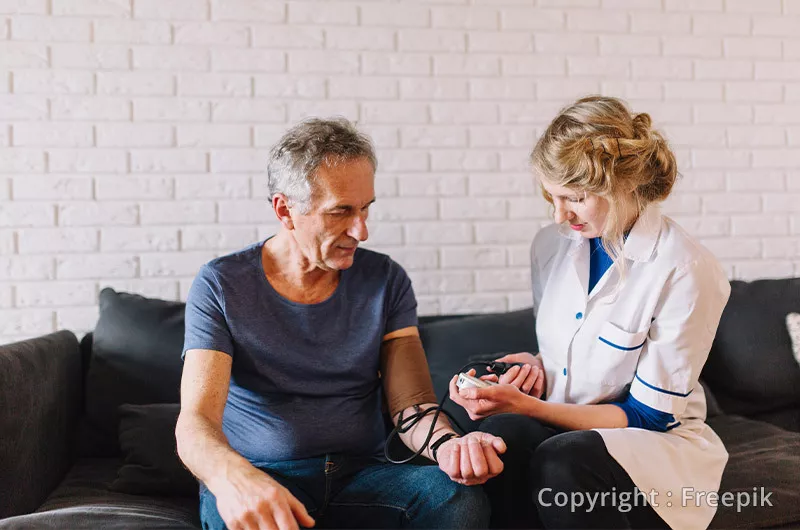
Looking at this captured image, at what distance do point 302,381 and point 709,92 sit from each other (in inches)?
76.1

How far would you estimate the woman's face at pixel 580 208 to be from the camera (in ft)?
5.31

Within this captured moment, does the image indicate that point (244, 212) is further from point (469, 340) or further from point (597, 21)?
point (597, 21)

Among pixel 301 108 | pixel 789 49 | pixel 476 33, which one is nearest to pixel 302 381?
pixel 301 108

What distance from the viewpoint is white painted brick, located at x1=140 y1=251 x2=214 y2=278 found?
7.86 feet

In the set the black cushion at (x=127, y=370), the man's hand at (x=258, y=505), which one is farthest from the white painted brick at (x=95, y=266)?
the man's hand at (x=258, y=505)

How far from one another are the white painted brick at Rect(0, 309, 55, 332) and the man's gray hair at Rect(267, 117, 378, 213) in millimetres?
1121

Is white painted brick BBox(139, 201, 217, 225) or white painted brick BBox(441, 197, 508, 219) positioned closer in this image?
white painted brick BBox(139, 201, 217, 225)

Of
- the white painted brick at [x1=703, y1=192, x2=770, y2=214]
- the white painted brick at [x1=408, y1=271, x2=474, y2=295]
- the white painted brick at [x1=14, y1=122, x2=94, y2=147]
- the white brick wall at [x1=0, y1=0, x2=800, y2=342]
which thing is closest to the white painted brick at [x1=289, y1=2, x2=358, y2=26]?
the white brick wall at [x1=0, y1=0, x2=800, y2=342]

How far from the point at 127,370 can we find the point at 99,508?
0.57 m

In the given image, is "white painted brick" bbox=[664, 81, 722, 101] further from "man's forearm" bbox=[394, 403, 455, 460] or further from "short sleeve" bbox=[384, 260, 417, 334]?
"man's forearm" bbox=[394, 403, 455, 460]

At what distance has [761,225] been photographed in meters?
2.76

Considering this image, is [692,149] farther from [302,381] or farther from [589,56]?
[302,381]

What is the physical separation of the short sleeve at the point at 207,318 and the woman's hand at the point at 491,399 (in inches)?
20.1

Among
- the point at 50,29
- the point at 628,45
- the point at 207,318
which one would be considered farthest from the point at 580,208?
the point at 50,29
